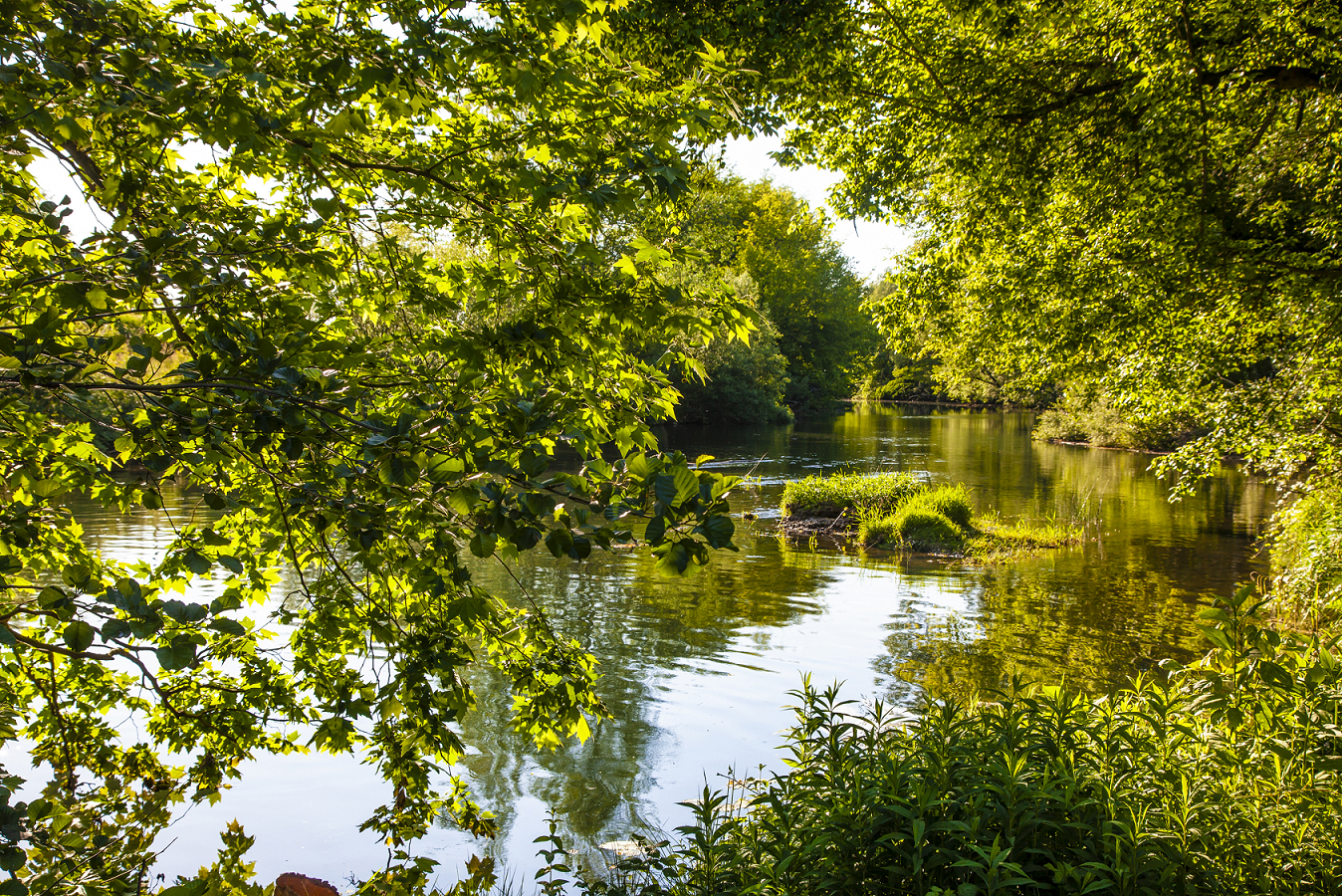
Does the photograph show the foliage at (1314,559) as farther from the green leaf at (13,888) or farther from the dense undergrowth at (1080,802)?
the green leaf at (13,888)

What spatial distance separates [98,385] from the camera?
6.86ft

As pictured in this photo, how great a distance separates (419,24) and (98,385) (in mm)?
1401

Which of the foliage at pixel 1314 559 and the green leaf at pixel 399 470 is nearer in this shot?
the green leaf at pixel 399 470

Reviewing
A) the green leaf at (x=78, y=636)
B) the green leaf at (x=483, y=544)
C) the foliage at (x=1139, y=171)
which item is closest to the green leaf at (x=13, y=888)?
the green leaf at (x=78, y=636)

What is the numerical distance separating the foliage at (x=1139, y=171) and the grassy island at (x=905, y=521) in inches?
225

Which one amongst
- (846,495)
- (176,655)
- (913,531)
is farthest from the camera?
(846,495)

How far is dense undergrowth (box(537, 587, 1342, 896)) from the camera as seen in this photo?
304 centimetres

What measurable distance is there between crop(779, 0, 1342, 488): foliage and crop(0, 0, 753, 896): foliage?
719 cm

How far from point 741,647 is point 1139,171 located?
781 centimetres

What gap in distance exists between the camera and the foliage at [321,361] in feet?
6.82

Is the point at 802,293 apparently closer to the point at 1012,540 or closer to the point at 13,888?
the point at 1012,540

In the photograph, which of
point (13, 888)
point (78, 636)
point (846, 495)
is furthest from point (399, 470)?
point (846, 495)

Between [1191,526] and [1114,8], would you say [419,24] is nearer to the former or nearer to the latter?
[1114,8]

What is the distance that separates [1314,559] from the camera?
29.8 feet
